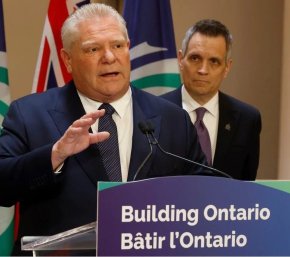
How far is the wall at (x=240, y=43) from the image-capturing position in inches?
171

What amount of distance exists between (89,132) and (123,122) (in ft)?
0.46

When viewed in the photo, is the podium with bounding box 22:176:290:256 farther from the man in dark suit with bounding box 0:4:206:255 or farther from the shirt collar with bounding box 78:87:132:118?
the shirt collar with bounding box 78:87:132:118

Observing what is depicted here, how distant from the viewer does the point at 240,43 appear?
171 inches

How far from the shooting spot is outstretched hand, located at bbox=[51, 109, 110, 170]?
1623 mm

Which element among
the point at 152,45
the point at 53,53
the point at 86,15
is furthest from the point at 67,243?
the point at 152,45

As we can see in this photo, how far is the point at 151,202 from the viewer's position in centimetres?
130

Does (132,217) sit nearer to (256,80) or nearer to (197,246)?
(197,246)

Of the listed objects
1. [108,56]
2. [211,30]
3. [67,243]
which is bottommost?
[67,243]

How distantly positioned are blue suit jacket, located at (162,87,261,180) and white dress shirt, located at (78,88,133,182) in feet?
3.05

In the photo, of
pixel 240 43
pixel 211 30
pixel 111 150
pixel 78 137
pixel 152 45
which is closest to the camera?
pixel 78 137

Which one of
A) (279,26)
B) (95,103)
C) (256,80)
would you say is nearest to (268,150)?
(256,80)

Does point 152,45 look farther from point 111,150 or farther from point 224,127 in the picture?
point 111,150

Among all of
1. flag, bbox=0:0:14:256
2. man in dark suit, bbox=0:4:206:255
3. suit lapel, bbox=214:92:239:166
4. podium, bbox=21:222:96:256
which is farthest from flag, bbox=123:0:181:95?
podium, bbox=21:222:96:256

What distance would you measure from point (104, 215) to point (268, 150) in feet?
10.7
